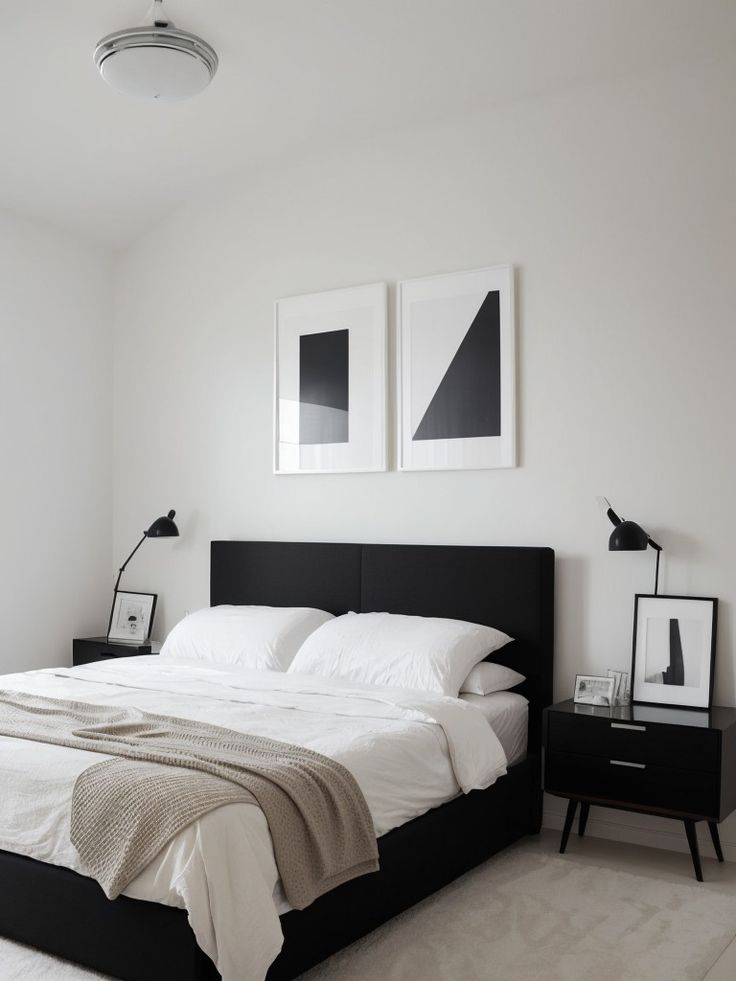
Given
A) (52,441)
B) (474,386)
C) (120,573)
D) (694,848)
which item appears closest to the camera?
(694,848)

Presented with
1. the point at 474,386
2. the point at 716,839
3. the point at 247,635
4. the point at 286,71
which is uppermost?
the point at 286,71

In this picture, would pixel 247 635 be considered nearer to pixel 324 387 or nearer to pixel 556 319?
pixel 324 387

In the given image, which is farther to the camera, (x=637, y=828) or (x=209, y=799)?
(x=637, y=828)

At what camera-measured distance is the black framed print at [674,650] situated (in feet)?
11.8

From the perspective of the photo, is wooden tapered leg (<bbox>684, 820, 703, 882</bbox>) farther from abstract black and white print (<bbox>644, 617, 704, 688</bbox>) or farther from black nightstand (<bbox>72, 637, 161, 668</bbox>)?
black nightstand (<bbox>72, 637, 161, 668</bbox>)

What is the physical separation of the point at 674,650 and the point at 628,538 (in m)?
0.47

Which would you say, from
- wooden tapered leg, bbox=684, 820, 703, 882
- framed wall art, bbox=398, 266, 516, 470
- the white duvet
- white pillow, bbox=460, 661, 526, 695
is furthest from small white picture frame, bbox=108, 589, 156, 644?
wooden tapered leg, bbox=684, 820, 703, 882

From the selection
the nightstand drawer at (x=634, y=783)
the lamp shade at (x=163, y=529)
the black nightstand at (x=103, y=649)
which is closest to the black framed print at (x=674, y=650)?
the nightstand drawer at (x=634, y=783)

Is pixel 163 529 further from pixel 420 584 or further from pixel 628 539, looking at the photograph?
pixel 628 539

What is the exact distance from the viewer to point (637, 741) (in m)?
3.37

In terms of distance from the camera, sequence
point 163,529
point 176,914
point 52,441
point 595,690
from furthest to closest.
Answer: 1. point 52,441
2. point 163,529
3. point 595,690
4. point 176,914

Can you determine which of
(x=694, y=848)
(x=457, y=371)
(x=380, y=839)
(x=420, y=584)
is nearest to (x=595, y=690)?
(x=694, y=848)

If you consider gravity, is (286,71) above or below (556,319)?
above

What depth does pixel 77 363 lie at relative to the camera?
211 inches
